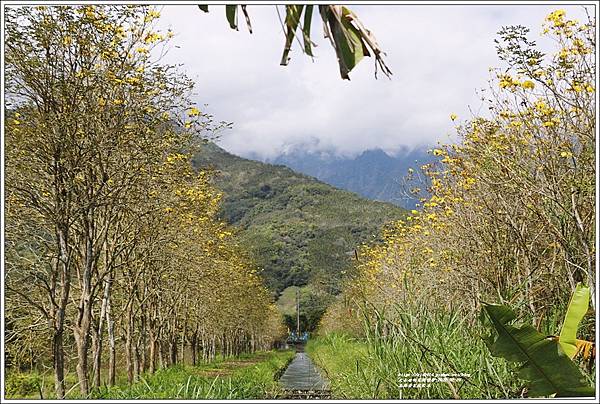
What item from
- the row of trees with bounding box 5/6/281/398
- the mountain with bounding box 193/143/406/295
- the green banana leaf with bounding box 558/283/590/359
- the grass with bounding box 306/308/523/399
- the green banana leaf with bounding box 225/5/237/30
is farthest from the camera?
the mountain with bounding box 193/143/406/295

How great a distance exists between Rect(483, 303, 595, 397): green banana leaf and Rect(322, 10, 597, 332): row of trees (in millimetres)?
1179

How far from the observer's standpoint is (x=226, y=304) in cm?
2123

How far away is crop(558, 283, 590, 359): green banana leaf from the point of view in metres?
3.86

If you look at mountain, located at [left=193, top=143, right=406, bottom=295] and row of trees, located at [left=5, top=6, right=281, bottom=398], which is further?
mountain, located at [left=193, top=143, right=406, bottom=295]

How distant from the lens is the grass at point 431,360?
4.55 meters

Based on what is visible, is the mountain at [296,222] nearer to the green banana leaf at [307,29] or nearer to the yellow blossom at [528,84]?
the yellow blossom at [528,84]

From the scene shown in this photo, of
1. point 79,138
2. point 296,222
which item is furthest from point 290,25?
point 296,222

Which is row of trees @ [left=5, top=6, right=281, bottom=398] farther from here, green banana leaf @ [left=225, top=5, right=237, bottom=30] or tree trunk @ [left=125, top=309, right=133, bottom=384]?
tree trunk @ [left=125, top=309, right=133, bottom=384]

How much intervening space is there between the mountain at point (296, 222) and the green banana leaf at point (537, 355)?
22696mm

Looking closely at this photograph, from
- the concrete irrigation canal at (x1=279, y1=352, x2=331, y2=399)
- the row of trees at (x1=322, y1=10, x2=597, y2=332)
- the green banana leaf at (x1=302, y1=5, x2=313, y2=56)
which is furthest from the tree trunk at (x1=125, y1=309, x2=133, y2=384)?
the green banana leaf at (x1=302, y1=5, x2=313, y2=56)

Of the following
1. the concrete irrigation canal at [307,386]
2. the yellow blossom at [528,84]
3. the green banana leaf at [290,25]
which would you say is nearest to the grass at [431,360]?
the concrete irrigation canal at [307,386]

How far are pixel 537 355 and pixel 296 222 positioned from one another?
31.5 m

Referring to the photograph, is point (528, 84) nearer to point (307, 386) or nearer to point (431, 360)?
point (431, 360)

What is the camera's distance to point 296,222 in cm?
3522
